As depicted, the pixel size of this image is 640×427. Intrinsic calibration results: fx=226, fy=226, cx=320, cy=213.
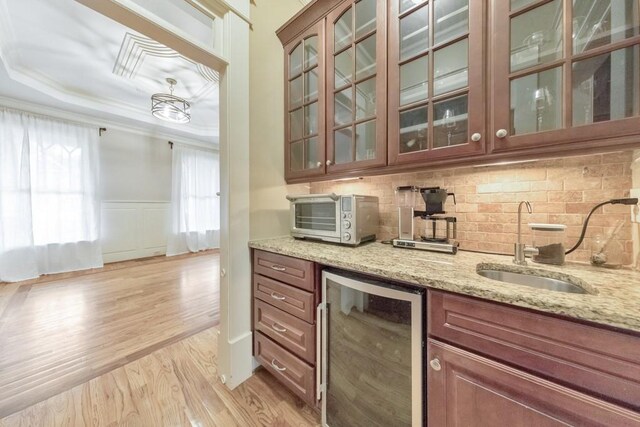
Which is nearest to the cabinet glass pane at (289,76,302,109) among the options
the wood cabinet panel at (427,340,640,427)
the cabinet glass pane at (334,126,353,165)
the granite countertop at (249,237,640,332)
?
the cabinet glass pane at (334,126,353,165)

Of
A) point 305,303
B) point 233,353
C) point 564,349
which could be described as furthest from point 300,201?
point 564,349

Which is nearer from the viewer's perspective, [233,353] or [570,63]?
[570,63]

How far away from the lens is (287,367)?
130 cm

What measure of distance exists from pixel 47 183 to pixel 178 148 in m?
2.02

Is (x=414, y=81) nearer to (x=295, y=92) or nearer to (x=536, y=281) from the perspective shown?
(x=295, y=92)

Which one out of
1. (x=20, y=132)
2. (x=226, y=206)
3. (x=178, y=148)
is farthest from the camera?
(x=178, y=148)

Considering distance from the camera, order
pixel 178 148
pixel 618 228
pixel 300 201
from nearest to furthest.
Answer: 1. pixel 618 228
2. pixel 300 201
3. pixel 178 148

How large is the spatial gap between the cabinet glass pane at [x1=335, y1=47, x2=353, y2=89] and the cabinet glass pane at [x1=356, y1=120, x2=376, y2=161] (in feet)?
1.06

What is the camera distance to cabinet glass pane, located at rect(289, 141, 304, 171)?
67.1 inches

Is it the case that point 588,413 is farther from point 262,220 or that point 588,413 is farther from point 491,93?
point 262,220

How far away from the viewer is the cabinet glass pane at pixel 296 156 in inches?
67.1

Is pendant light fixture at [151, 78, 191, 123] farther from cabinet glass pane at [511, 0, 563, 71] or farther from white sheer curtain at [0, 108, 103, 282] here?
cabinet glass pane at [511, 0, 563, 71]

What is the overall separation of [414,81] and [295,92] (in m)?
0.91

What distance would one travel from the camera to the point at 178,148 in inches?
190
